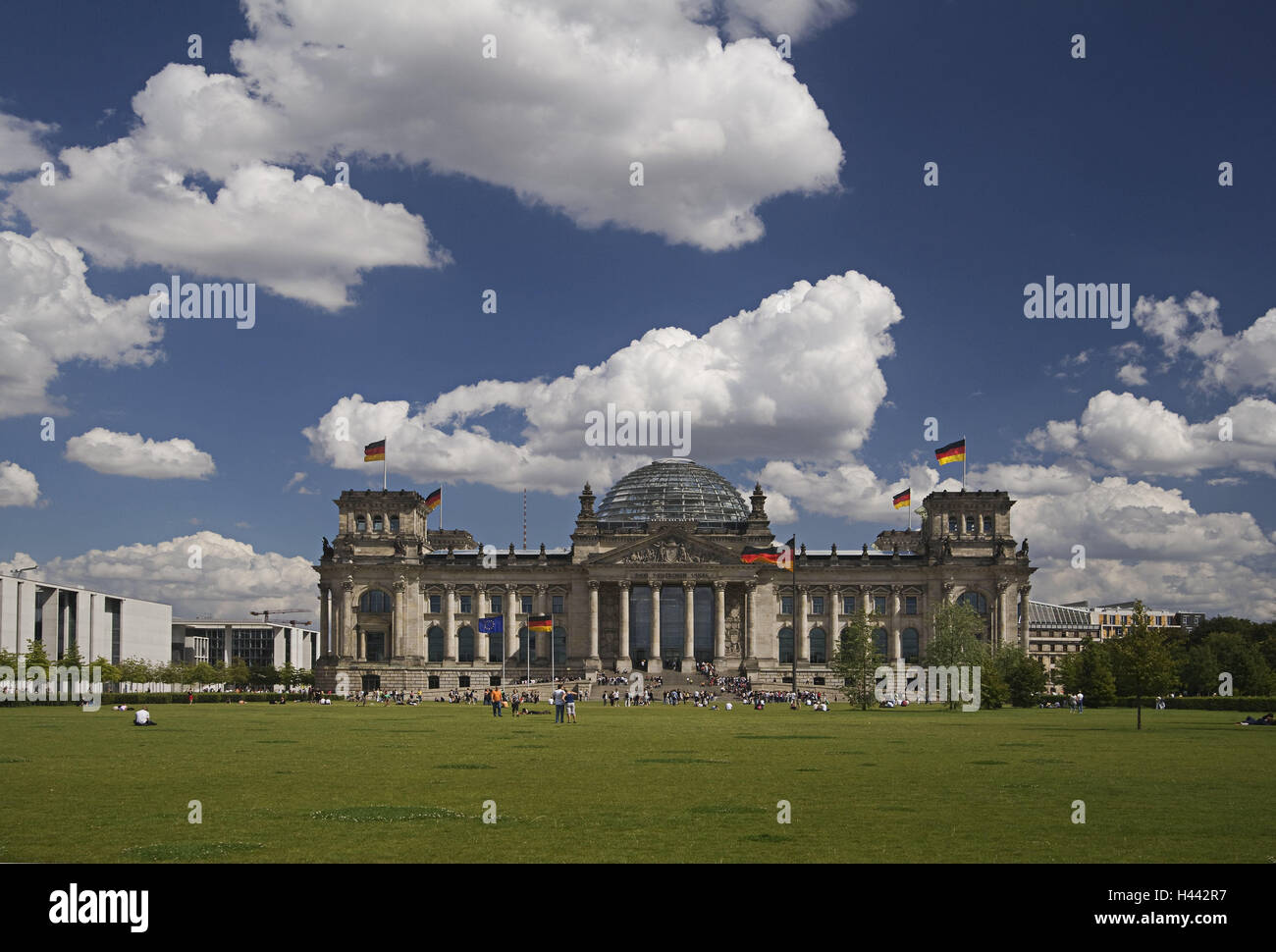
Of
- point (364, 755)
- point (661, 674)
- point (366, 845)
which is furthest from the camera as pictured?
point (661, 674)

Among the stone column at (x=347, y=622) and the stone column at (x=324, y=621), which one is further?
the stone column at (x=324, y=621)

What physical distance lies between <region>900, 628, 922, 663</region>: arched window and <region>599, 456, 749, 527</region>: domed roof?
27162 millimetres

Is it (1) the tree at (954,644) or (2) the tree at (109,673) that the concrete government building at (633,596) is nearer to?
(2) the tree at (109,673)

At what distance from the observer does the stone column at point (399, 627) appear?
15912cm

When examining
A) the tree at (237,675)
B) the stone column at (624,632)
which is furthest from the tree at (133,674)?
the stone column at (624,632)

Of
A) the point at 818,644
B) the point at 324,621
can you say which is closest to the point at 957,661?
the point at 818,644

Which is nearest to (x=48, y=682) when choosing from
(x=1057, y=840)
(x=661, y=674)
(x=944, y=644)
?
(x=661, y=674)

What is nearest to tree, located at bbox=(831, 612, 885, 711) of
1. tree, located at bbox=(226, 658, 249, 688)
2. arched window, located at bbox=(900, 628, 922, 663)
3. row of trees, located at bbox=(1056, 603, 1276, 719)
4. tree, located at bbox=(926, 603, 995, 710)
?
tree, located at bbox=(926, 603, 995, 710)

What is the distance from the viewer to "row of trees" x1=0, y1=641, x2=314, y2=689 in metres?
119

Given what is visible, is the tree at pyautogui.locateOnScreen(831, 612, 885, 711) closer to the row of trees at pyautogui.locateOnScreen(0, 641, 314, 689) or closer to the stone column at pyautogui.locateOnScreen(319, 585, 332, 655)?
the row of trees at pyautogui.locateOnScreen(0, 641, 314, 689)

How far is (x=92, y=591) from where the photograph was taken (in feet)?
586

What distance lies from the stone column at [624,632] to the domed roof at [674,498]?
14.4 meters
